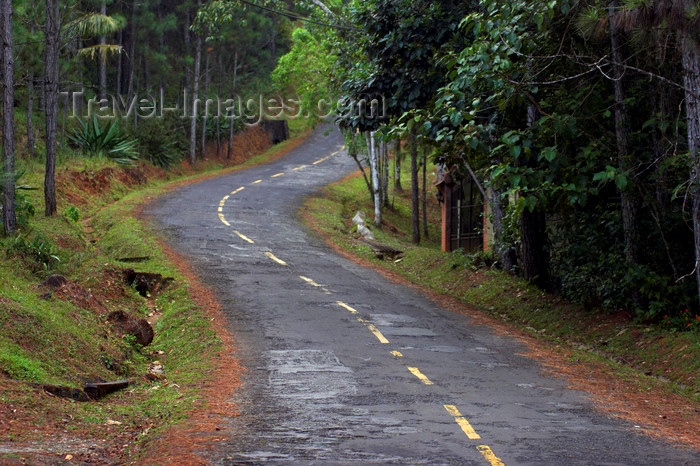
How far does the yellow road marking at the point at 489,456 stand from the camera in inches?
237

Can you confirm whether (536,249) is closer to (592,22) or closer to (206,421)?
(592,22)

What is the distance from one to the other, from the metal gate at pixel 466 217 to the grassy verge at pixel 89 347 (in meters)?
12.1

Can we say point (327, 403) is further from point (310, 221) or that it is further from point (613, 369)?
point (310, 221)

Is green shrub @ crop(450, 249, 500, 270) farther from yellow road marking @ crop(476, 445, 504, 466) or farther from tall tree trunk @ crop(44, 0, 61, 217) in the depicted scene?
yellow road marking @ crop(476, 445, 504, 466)

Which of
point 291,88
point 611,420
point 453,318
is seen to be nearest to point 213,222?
point 453,318

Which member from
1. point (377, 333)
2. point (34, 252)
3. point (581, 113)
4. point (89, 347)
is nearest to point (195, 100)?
point (34, 252)

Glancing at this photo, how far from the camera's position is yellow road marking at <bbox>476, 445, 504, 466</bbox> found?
6.02 m

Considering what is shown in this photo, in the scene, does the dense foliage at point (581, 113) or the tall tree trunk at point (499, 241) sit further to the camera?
the tall tree trunk at point (499, 241)

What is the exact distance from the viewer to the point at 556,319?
1521 cm

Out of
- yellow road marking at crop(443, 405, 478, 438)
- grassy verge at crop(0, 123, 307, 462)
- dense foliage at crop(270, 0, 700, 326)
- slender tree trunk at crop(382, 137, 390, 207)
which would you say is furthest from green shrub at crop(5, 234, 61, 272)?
slender tree trunk at crop(382, 137, 390, 207)

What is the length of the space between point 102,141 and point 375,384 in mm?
24823

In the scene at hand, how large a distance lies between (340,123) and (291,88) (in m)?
52.7

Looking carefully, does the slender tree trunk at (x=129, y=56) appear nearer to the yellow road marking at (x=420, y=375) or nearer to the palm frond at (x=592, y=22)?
the palm frond at (x=592, y=22)

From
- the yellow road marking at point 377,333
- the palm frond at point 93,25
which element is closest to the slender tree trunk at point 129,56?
the palm frond at point 93,25
